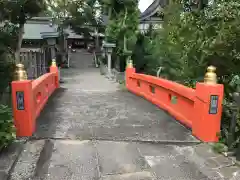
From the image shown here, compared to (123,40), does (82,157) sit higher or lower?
lower

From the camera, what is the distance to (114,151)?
163 inches

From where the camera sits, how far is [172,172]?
3586mm

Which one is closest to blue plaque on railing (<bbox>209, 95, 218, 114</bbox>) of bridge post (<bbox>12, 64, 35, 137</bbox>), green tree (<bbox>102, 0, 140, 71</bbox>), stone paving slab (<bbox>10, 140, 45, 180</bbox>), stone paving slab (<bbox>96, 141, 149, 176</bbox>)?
stone paving slab (<bbox>96, 141, 149, 176</bbox>)

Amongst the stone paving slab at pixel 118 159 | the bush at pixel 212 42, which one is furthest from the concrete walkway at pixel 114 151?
the bush at pixel 212 42

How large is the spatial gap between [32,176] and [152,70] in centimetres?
1064

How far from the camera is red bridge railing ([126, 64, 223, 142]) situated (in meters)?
4.41

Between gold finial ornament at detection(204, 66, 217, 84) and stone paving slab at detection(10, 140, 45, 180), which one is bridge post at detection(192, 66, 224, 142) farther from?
stone paving slab at detection(10, 140, 45, 180)

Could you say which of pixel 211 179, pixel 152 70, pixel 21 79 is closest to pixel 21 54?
pixel 152 70

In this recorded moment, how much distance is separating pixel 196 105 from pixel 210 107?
411 millimetres

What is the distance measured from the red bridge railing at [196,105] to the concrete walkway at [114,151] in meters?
0.22

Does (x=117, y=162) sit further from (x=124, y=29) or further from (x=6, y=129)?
(x=124, y=29)

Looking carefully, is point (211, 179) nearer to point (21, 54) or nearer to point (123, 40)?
point (21, 54)

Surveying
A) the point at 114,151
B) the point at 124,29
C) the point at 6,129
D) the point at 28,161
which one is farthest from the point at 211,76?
the point at 124,29

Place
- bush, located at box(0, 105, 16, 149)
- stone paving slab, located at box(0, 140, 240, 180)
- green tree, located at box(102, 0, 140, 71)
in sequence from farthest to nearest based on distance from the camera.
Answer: green tree, located at box(102, 0, 140, 71) < bush, located at box(0, 105, 16, 149) < stone paving slab, located at box(0, 140, 240, 180)
